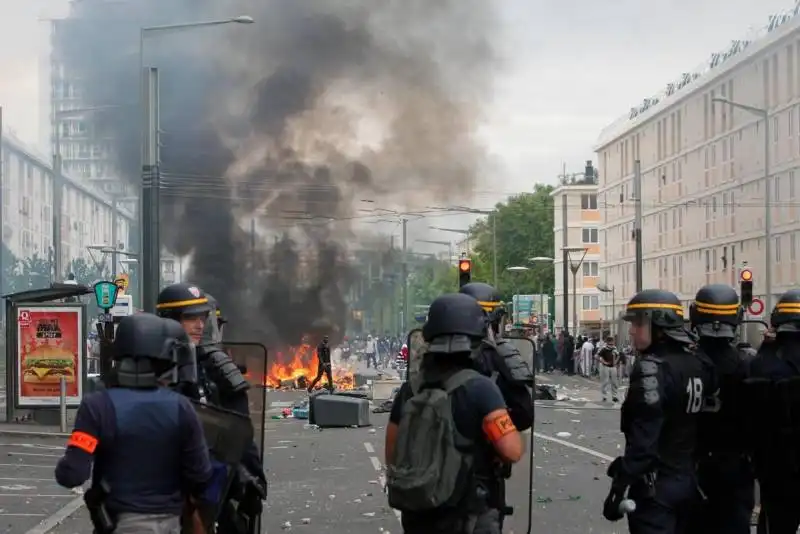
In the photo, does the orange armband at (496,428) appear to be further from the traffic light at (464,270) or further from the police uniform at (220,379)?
the traffic light at (464,270)

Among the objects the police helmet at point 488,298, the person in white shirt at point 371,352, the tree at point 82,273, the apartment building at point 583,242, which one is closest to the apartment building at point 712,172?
the apartment building at point 583,242

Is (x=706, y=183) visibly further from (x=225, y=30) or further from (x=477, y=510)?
(x=477, y=510)

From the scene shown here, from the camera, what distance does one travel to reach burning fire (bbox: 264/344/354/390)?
3716 centimetres

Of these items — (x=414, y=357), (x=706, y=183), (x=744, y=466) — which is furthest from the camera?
(x=706, y=183)

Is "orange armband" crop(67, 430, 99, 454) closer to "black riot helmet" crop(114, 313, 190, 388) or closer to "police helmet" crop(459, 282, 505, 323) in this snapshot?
"black riot helmet" crop(114, 313, 190, 388)

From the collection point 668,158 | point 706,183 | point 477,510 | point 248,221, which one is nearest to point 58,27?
point 248,221

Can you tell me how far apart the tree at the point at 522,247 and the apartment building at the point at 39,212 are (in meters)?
29.7

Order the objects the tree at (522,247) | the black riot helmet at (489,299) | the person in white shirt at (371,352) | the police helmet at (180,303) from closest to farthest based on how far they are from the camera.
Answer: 1. the police helmet at (180,303)
2. the black riot helmet at (489,299)
3. the person in white shirt at (371,352)
4. the tree at (522,247)

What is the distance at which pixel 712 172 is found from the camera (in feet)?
183

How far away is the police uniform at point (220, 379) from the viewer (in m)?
5.80

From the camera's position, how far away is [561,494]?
40.2 feet

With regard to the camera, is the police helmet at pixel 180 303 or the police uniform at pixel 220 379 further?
the police helmet at pixel 180 303

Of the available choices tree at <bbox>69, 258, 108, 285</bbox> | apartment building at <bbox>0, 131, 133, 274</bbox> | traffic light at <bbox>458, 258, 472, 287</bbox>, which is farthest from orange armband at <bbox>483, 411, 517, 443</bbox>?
tree at <bbox>69, 258, 108, 285</bbox>

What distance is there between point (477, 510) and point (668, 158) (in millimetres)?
61149
